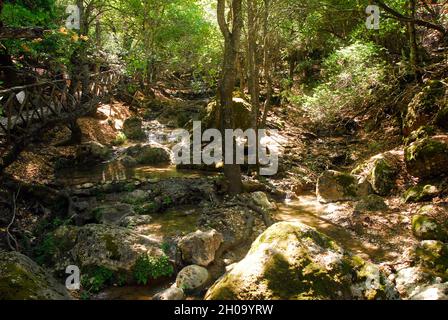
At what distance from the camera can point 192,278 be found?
21.7 feet

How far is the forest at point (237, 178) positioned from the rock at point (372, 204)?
5 centimetres

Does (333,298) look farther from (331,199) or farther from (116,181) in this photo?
(116,181)

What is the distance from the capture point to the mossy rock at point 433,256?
21.8 ft

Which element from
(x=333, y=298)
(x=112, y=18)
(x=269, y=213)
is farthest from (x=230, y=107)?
(x=112, y=18)

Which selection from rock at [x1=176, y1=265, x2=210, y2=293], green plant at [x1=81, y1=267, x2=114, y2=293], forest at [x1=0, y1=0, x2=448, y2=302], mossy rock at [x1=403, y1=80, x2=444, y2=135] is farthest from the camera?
mossy rock at [x1=403, y1=80, x2=444, y2=135]

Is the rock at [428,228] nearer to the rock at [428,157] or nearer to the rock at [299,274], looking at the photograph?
the rock at [428,157]

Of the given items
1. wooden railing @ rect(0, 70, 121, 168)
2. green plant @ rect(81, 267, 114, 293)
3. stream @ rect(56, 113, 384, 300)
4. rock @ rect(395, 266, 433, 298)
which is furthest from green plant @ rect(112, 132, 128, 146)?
rock @ rect(395, 266, 433, 298)

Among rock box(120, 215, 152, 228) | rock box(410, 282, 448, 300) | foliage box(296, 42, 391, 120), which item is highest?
foliage box(296, 42, 391, 120)

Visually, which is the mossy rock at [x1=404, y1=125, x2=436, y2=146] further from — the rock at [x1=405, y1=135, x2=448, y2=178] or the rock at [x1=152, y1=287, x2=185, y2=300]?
the rock at [x1=152, y1=287, x2=185, y2=300]

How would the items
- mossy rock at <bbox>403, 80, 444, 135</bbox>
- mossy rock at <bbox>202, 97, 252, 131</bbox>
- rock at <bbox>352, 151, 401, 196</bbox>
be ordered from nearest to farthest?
rock at <bbox>352, 151, 401, 196</bbox> → mossy rock at <bbox>403, 80, 444, 135</bbox> → mossy rock at <bbox>202, 97, 252, 131</bbox>

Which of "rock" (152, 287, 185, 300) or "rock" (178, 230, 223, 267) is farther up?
"rock" (178, 230, 223, 267)

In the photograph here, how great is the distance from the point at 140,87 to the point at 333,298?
23440 millimetres

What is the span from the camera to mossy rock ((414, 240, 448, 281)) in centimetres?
664

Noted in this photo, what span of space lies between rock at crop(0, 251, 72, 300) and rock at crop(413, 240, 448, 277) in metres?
6.20
